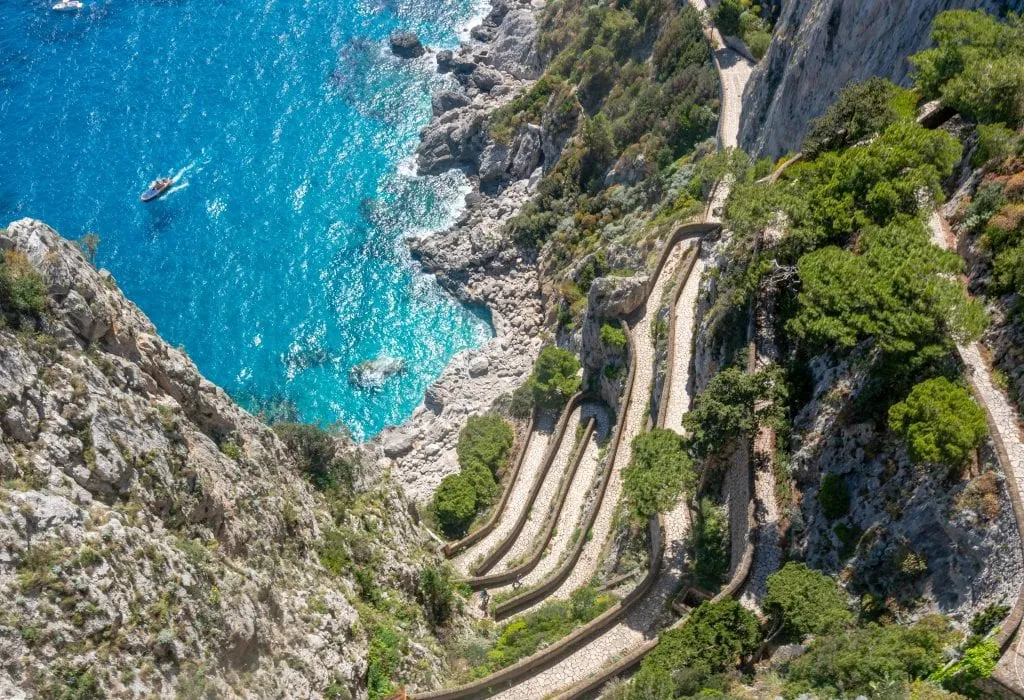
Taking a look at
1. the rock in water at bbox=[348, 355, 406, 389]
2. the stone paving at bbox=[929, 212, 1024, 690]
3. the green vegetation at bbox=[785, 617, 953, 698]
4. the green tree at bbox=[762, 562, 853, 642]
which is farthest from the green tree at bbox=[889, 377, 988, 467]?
the rock in water at bbox=[348, 355, 406, 389]

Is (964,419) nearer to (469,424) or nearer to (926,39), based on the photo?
(926,39)

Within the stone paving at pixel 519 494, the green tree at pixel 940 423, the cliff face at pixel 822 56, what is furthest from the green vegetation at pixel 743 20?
the green tree at pixel 940 423

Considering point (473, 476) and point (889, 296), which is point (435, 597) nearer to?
point (473, 476)

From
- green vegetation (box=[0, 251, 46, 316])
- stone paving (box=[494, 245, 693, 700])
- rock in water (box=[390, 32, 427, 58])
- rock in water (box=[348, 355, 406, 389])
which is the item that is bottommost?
stone paving (box=[494, 245, 693, 700])

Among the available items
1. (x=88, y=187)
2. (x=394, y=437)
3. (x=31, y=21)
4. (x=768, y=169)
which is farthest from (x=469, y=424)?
(x=31, y=21)

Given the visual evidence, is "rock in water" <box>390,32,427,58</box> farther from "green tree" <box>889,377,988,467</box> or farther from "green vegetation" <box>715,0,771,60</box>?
"green tree" <box>889,377,988,467</box>

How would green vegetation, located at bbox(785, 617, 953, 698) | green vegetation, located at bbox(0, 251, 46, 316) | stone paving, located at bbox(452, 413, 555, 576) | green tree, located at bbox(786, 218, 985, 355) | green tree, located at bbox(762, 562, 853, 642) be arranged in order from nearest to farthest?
green vegetation, located at bbox(785, 617, 953, 698) → green vegetation, located at bbox(0, 251, 46, 316) → green tree, located at bbox(762, 562, 853, 642) → green tree, located at bbox(786, 218, 985, 355) → stone paving, located at bbox(452, 413, 555, 576)

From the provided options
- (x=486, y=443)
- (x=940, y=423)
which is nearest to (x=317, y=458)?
(x=486, y=443)
